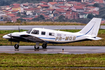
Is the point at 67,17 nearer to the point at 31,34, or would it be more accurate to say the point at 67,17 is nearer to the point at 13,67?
the point at 31,34

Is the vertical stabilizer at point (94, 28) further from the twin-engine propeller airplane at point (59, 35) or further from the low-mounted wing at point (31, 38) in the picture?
the low-mounted wing at point (31, 38)

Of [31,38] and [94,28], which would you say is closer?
[94,28]

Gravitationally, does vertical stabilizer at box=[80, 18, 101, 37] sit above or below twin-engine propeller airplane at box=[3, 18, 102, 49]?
above

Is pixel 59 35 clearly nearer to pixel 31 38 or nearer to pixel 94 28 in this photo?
pixel 31 38

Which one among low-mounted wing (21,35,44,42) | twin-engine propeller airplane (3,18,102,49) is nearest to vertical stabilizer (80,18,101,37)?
twin-engine propeller airplane (3,18,102,49)

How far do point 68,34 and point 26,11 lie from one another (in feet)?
437

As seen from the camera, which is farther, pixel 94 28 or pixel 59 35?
→ pixel 59 35

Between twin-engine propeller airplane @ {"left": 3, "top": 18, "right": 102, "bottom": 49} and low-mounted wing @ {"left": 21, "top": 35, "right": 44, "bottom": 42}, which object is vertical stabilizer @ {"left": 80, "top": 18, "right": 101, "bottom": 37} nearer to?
twin-engine propeller airplane @ {"left": 3, "top": 18, "right": 102, "bottom": 49}

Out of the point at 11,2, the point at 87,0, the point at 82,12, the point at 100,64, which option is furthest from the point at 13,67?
the point at 87,0

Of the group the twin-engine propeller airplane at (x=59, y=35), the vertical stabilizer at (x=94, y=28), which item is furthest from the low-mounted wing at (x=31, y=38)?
the vertical stabilizer at (x=94, y=28)

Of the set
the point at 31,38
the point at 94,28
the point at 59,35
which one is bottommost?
the point at 31,38

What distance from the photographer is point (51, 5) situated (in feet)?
553

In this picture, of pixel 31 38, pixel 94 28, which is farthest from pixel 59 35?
pixel 94 28

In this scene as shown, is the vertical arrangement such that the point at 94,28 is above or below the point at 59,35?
above
